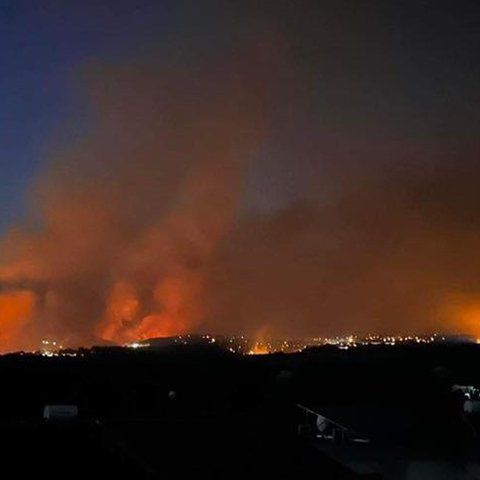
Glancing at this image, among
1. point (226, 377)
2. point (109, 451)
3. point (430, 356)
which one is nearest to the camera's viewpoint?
point (109, 451)

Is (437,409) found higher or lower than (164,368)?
lower

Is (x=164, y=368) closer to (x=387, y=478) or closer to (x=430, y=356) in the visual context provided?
(x=430, y=356)

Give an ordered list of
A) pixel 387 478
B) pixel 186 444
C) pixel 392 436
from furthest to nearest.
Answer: pixel 392 436, pixel 387 478, pixel 186 444

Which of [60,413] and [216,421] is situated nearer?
[60,413]

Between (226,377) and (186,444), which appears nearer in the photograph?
(186,444)

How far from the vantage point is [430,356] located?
161 feet

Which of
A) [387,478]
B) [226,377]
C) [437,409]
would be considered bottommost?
[387,478]

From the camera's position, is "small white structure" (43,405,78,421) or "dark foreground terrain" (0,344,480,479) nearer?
"dark foreground terrain" (0,344,480,479)

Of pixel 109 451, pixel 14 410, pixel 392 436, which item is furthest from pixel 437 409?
pixel 14 410

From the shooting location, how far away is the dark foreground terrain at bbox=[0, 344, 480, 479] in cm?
1300

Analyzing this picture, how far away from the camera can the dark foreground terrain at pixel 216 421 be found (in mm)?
13000

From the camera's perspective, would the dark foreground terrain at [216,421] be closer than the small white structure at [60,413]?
Yes

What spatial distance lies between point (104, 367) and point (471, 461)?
Result: 26407 millimetres

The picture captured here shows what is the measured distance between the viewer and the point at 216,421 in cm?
1541
